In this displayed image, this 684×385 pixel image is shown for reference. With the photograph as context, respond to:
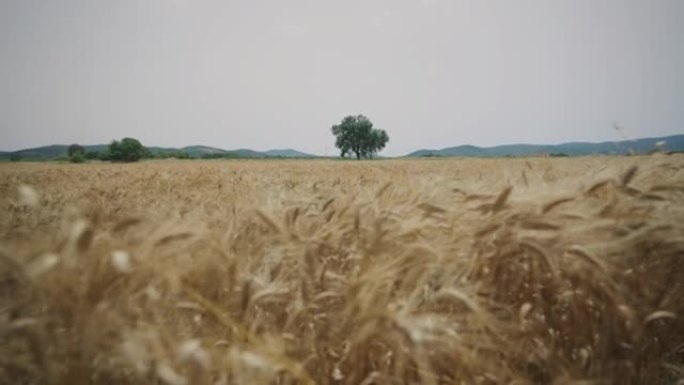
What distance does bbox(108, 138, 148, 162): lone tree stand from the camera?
6875cm

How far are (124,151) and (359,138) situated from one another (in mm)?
45050

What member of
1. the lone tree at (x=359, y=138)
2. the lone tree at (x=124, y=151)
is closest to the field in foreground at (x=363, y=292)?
the lone tree at (x=124, y=151)

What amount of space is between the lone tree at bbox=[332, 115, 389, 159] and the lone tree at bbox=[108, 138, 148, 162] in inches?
1552

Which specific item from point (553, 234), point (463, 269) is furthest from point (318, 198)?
point (553, 234)

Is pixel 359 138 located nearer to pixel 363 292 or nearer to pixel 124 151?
pixel 124 151

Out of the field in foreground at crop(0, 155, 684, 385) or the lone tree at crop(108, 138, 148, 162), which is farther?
the lone tree at crop(108, 138, 148, 162)

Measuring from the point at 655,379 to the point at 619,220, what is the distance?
76 cm

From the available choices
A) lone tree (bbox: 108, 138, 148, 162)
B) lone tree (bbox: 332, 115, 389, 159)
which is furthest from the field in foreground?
lone tree (bbox: 332, 115, 389, 159)

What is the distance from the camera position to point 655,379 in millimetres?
2000

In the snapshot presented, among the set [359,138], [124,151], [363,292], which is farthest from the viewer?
[359,138]

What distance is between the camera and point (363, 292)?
142 cm

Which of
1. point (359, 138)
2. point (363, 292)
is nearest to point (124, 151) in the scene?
point (359, 138)

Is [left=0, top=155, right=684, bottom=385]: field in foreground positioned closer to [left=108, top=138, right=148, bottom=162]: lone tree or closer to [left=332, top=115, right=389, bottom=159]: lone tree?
[left=108, top=138, right=148, bottom=162]: lone tree

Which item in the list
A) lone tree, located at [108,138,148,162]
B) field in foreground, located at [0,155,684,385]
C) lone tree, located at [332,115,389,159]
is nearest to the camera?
field in foreground, located at [0,155,684,385]
